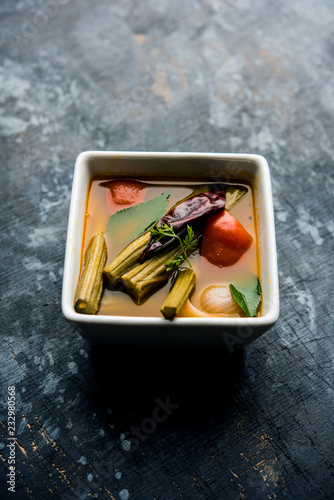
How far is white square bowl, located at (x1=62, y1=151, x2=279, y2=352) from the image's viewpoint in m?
1.14

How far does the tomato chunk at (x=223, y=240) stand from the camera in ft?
4.25

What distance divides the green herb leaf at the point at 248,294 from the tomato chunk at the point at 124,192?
38 cm

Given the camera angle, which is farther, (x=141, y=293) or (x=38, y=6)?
(x=38, y=6)

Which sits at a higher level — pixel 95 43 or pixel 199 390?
pixel 95 43

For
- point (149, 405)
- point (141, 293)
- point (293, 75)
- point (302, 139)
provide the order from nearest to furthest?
point (141, 293) → point (149, 405) → point (302, 139) → point (293, 75)

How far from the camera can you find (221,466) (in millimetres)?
1306

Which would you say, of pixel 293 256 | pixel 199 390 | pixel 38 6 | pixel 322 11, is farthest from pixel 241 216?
pixel 38 6

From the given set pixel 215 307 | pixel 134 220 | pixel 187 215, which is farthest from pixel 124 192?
pixel 215 307

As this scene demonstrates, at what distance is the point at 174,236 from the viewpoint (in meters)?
1.26

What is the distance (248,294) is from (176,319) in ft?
0.73

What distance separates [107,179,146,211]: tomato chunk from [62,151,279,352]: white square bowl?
0.08ft

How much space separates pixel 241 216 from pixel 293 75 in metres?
0.91

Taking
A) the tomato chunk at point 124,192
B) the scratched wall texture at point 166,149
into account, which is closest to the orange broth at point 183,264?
the tomato chunk at point 124,192

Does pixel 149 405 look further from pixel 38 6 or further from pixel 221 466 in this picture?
pixel 38 6
